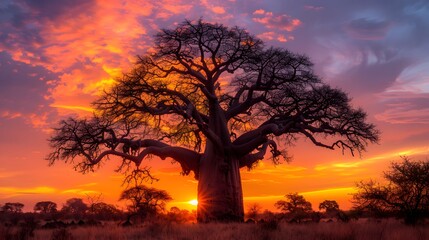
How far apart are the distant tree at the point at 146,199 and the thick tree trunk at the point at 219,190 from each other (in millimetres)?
9360

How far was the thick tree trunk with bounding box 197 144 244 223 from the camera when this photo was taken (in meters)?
18.4

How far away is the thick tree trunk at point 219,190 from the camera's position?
18391mm

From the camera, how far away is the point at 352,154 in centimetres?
2036

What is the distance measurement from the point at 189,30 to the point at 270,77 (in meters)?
4.01

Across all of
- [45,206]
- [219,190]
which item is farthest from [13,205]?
[219,190]

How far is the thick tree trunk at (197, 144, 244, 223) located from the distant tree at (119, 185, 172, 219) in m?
9.36

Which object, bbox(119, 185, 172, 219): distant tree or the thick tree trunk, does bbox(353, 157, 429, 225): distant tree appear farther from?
bbox(119, 185, 172, 219): distant tree

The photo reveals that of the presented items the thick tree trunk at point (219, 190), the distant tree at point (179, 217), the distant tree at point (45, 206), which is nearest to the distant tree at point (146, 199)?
the distant tree at point (179, 217)

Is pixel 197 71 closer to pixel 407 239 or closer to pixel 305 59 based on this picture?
pixel 305 59

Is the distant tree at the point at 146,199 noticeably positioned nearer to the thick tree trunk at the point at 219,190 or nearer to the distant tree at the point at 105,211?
the distant tree at the point at 105,211

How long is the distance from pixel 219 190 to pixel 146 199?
12.7 metres

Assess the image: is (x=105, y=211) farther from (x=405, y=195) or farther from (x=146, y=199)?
(x=405, y=195)

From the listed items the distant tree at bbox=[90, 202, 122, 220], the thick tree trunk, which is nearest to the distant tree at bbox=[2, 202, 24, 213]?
the distant tree at bbox=[90, 202, 122, 220]

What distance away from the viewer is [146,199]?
98.9 feet
